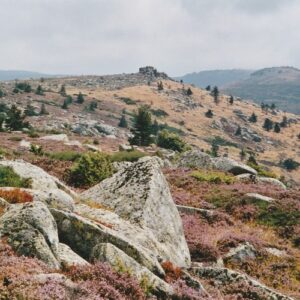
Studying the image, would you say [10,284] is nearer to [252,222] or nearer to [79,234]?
[79,234]

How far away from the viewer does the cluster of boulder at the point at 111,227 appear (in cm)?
1105

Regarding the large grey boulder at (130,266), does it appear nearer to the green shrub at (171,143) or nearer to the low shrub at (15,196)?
the low shrub at (15,196)

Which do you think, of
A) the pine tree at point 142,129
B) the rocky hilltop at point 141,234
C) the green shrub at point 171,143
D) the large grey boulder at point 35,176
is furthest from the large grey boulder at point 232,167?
the pine tree at point 142,129

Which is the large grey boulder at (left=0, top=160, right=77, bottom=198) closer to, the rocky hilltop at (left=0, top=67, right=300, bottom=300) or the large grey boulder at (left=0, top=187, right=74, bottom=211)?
the rocky hilltop at (left=0, top=67, right=300, bottom=300)

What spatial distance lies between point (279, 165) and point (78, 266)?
498ft

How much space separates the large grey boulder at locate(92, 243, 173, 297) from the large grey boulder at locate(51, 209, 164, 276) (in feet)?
2.04

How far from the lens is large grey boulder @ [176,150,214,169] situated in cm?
4369

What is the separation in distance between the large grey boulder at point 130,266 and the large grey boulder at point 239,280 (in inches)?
120

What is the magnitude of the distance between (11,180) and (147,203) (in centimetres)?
545

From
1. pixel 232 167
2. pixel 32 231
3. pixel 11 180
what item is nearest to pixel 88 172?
pixel 11 180

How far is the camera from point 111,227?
1396 cm

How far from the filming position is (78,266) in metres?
10.7

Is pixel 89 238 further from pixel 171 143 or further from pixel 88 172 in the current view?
pixel 171 143

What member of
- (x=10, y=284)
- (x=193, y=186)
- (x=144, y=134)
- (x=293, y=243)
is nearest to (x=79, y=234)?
(x=10, y=284)
